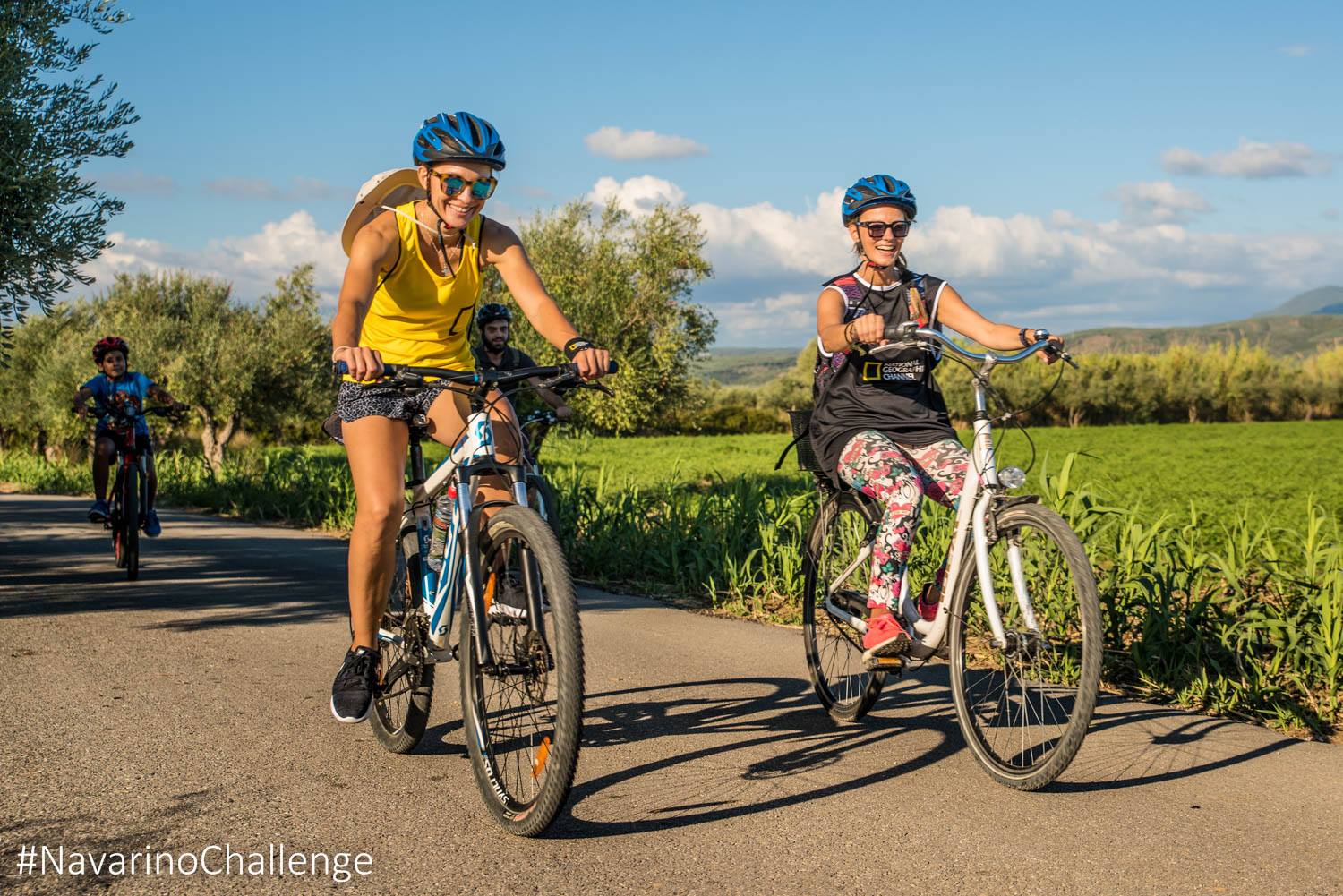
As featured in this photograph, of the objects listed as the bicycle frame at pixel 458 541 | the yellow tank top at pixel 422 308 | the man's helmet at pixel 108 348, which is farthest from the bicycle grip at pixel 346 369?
the man's helmet at pixel 108 348

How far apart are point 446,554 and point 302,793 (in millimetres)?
970

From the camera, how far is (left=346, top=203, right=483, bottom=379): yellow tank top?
14.9 ft

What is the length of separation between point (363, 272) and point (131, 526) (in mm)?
6437

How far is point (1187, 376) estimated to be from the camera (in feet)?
281

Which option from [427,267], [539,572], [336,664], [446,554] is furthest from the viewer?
[336,664]

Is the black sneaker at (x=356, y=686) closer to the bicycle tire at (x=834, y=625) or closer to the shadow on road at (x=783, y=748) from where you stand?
the shadow on road at (x=783, y=748)

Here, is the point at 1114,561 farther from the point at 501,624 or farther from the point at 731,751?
the point at 501,624

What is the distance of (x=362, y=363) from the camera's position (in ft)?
12.8

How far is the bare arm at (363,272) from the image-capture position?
14.0 ft

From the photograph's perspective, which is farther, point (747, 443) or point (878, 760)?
point (747, 443)

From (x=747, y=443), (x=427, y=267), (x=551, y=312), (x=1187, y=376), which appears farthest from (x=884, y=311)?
(x=1187, y=376)

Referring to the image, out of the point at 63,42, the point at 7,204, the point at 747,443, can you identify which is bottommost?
the point at 747,443

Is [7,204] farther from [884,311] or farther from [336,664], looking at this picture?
[884,311]

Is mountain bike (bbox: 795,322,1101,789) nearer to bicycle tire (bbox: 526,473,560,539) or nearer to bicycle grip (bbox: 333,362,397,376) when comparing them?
bicycle tire (bbox: 526,473,560,539)
